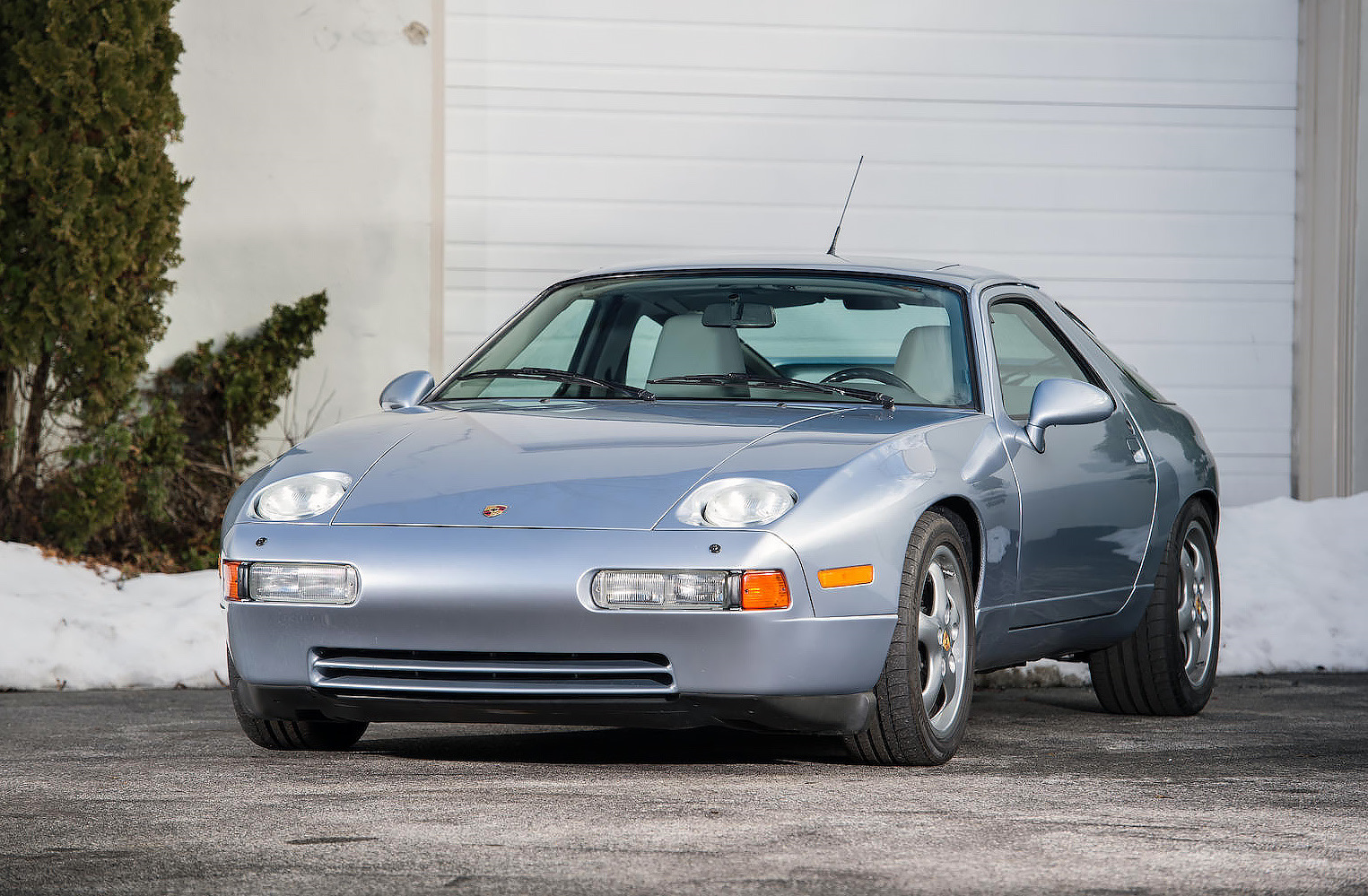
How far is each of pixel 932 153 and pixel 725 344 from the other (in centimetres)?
609

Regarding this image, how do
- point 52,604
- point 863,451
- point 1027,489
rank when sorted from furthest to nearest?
point 52,604 < point 1027,489 < point 863,451

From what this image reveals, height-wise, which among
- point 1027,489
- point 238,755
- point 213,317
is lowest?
point 238,755

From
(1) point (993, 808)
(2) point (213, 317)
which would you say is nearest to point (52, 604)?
(2) point (213, 317)

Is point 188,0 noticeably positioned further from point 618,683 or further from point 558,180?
point 618,683

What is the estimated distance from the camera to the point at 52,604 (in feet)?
26.7

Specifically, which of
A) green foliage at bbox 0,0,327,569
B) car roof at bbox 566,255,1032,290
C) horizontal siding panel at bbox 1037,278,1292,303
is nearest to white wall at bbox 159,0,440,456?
green foliage at bbox 0,0,327,569

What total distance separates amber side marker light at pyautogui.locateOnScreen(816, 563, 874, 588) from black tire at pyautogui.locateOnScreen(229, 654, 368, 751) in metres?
1.36

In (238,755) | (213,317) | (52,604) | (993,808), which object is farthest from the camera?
(213,317)

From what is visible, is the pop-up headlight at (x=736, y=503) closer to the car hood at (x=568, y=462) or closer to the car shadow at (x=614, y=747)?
the car hood at (x=568, y=462)

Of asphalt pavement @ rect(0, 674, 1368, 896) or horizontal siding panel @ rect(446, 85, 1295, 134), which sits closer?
asphalt pavement @ rect(0, 674, 1368, 896)

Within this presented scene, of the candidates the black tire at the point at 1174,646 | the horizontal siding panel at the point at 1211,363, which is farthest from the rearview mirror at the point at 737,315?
the horizontal siding panel at the point at 1211,363

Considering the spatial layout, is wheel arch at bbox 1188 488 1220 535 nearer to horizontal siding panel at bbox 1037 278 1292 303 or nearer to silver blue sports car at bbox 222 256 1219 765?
silver blue sports car at bbox 222 256 1219 765

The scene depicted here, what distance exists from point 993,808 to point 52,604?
16.6 ft

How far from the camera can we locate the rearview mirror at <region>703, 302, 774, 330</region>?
5827 mm
